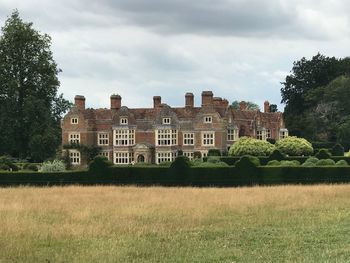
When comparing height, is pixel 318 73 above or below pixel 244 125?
above

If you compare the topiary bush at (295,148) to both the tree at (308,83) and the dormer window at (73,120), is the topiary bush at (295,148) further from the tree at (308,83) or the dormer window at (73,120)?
the tree at (308,83)

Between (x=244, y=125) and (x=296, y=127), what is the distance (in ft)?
71.8

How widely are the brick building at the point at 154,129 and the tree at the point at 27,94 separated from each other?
3.86m

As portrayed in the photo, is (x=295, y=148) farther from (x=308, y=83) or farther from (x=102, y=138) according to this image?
(x=308, y=83)

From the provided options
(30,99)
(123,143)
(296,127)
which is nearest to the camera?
(30,99)

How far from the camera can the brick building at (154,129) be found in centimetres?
6116

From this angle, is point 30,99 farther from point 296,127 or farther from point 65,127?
point 296,127

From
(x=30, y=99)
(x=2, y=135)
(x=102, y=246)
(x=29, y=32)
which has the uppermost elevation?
(x=29, y=32)

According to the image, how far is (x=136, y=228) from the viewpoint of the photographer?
1317 centimetres

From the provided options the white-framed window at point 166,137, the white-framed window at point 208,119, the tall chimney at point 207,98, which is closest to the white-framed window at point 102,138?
the white-framed window at point 166,137

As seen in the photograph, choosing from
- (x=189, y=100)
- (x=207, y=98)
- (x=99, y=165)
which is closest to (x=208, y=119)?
(x=207, y=98)

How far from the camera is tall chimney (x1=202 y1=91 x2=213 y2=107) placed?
6115 centimetres

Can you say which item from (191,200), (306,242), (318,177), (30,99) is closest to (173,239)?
(306,242)

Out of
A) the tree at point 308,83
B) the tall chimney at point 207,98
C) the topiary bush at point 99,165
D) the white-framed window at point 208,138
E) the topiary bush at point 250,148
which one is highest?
the tree at point 308,83
